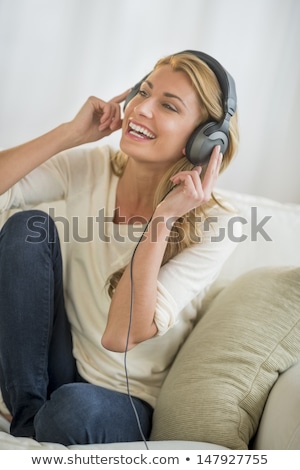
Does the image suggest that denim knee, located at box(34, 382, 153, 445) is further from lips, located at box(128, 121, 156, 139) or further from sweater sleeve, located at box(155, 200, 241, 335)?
lips, located at box(128, 121, 156, 139)

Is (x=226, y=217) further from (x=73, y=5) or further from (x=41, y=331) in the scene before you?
(x=73, y=5)

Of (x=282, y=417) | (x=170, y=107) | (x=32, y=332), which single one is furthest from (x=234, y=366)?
(x=170, y=107)

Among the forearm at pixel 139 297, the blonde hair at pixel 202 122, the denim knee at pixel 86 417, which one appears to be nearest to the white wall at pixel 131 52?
the blonde hair at pixel 202 122

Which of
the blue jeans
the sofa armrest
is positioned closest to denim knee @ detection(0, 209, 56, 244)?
the blue jeans

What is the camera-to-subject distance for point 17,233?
125cm

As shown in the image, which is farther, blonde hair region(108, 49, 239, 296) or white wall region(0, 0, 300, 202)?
white wall region(0, 0, 300, 202)

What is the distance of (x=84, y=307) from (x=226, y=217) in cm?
36

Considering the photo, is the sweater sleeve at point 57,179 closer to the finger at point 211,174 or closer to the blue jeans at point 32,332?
the blue jeans at point 32,332

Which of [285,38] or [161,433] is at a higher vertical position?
[285,38]

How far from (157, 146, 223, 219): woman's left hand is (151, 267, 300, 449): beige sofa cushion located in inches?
9.7

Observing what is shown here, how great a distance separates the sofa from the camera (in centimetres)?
110

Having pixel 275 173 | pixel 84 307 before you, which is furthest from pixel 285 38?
pixel 84 307

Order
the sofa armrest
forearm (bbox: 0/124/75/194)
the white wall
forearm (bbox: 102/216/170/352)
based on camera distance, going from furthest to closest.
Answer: the white wall → forearm (bbox: 0/124/75/194) → forearm (bbox: 102/216/170/352) → the sofa armrest
